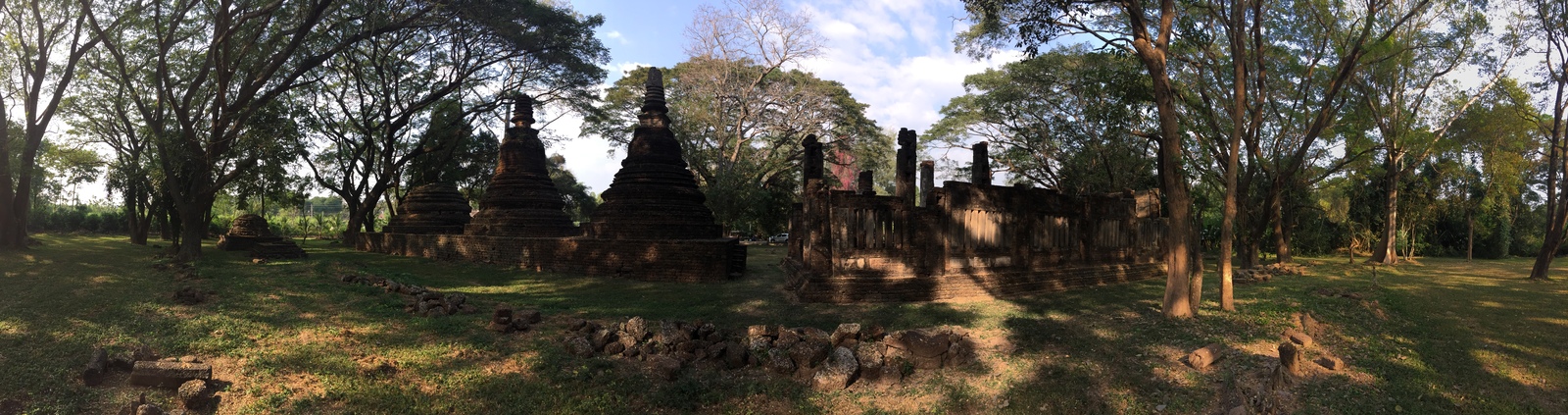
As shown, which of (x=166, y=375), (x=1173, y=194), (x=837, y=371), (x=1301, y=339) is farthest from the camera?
(x=1173, y=194)

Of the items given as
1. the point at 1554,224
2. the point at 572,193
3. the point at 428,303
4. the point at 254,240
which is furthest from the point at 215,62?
the point at 1554,224

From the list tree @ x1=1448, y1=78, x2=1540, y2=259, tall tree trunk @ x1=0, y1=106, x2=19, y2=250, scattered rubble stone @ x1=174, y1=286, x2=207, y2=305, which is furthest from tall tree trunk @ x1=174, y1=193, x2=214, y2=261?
tree @ x1=1448, y1=78, x2=1540, y2=259

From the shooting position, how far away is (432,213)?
23.1 meters

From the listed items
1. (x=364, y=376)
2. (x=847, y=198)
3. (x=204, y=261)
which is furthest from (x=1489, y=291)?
(x=204, y=261)

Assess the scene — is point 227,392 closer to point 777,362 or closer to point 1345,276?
point 777,362

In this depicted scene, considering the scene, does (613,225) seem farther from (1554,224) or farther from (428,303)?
(1554,224)

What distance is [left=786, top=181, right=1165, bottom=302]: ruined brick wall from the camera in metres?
10.4

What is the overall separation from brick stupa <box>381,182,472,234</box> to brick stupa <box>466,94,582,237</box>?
3.31m

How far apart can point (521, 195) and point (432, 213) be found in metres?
5.53

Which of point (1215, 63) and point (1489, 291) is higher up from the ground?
point (1215, 63)

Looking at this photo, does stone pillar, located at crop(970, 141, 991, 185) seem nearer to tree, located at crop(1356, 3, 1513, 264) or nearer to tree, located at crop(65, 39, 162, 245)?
tree, located at crop(1356, 3, 1513, 264)

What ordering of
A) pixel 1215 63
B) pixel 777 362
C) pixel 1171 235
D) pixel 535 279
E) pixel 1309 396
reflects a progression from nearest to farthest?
pixel 1309 396 < pixel 777 362 < pixel 1171 235 < pixel 535 279 < pixel 1215 63

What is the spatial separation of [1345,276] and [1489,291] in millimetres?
3135

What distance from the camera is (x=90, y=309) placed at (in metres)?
7.44
